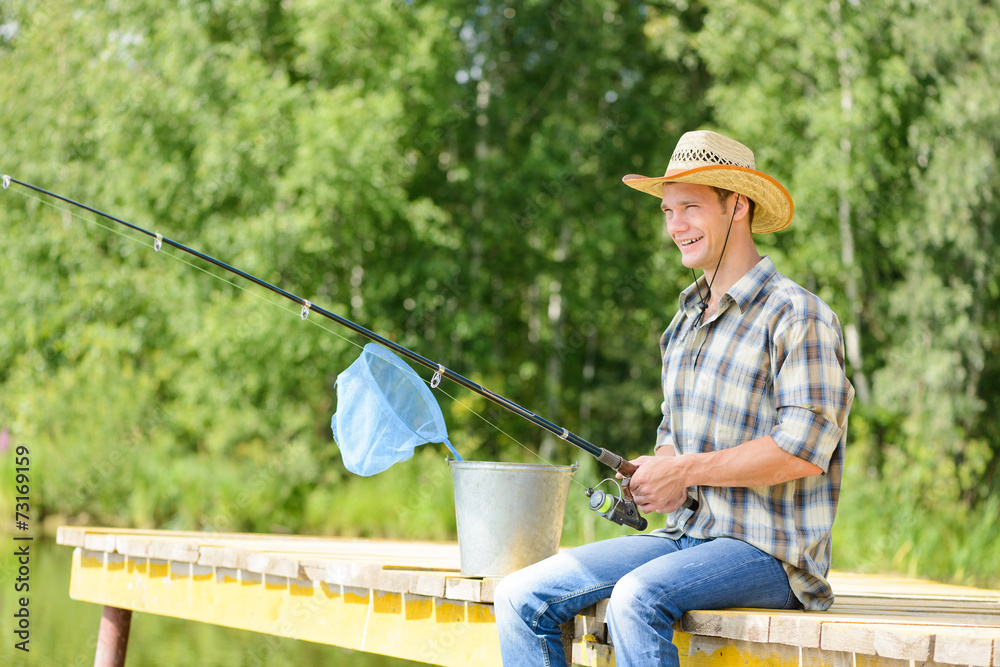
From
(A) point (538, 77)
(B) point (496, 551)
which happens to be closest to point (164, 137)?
(A) point (538, 77)

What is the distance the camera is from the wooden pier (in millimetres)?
1862

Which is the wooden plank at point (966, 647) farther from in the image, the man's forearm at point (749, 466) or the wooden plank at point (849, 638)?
the man's forearm at point (749, 466)

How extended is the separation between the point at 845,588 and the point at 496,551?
1.11 metres

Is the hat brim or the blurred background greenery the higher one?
the blurred background greenery

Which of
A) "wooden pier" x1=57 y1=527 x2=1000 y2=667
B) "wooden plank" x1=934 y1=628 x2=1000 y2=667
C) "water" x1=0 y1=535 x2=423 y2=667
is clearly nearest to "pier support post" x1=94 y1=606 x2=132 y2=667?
"wooden pier" x1=57 y1=527 x2=1000 y2=667

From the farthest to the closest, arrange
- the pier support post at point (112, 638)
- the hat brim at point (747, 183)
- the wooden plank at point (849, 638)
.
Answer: the pier support post at point (112, 638) < the hat brim at point (747, 183) < the wooden plank at point (849, 638)

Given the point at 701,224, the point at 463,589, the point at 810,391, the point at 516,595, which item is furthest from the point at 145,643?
the point at 810,391

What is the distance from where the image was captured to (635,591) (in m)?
1.94

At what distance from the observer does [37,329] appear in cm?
1202

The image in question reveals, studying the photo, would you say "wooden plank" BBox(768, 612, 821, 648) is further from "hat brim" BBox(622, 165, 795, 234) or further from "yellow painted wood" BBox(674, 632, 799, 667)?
"hat brim" BBox(622, 165, 795, 234)

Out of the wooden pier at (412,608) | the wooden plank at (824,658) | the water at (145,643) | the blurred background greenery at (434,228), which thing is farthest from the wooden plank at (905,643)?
the blurred background greenery at (434,228)

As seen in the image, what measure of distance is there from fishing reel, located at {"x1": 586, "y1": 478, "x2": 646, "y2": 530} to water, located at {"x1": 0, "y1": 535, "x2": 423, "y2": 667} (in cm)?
370

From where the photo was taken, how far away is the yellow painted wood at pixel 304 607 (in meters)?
2.52

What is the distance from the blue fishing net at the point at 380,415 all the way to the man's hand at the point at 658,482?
1.67 ft
